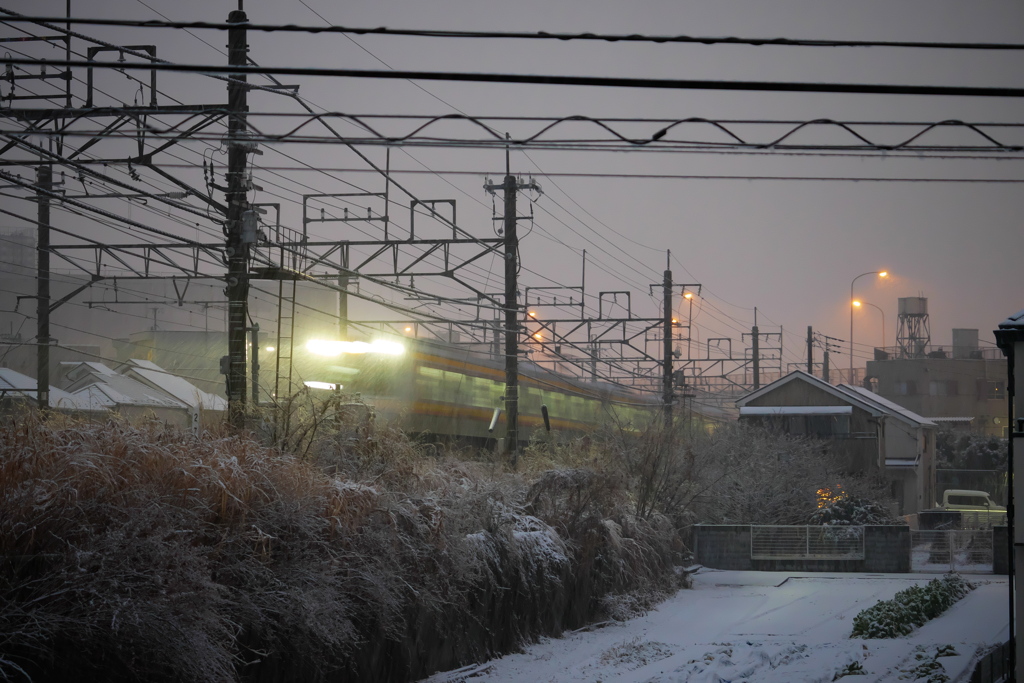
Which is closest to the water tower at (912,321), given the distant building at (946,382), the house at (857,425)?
the distant building at (946,382)

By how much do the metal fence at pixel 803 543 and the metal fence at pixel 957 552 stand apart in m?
1.67

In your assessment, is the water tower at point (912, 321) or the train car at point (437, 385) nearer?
the train car at point (437, 385)

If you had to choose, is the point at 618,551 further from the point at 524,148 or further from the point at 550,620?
the point at 524,148

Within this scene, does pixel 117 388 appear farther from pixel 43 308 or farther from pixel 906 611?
pixel 906 611

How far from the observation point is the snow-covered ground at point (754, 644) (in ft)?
41.9

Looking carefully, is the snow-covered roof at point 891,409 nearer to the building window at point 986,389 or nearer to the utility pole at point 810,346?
the utility pole at point 810,346

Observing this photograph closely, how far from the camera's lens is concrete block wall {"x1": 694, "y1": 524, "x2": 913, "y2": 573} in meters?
24.9

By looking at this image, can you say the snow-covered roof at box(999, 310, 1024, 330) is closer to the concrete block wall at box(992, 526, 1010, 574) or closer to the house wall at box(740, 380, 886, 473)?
the concrete block wall at box(992, 526, 1010, 574)

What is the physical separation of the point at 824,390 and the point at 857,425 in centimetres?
195

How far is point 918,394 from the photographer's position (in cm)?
7356

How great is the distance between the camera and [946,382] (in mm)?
72812

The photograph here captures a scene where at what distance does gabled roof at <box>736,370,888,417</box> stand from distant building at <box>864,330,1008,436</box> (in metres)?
37.8

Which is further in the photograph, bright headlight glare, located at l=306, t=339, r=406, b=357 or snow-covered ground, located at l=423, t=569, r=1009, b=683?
bright headlight glare, located at l=306, t=339, r=406, b=357

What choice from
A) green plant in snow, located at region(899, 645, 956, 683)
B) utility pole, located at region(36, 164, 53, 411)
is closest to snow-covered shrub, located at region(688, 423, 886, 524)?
green plant in snow, located at region(899, 645, 956, 683)
